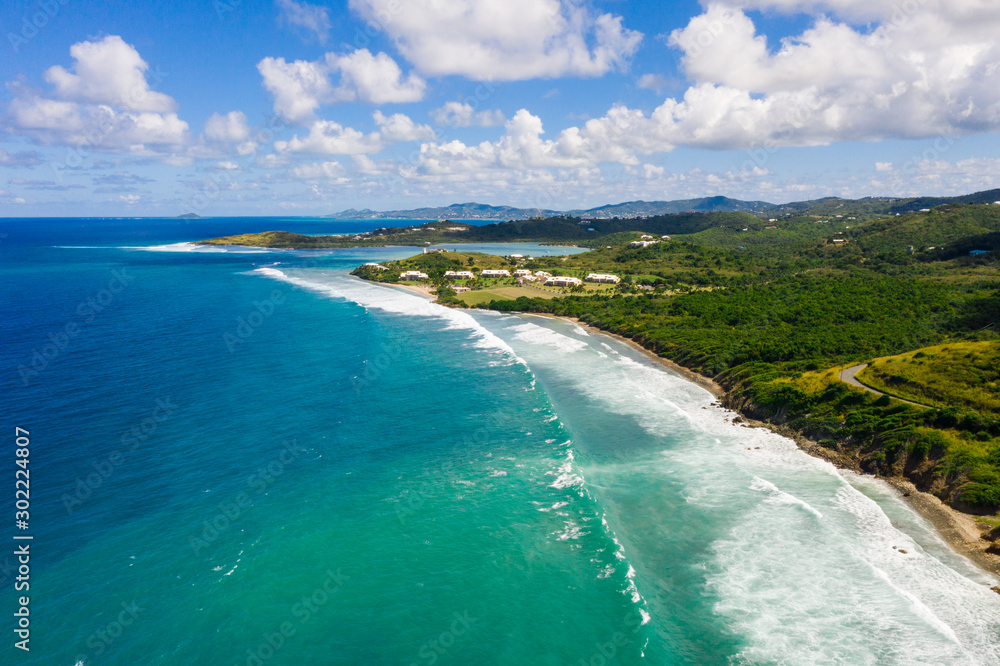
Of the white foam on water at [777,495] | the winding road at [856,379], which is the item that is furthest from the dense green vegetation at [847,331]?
the white foam on water at [777,495]

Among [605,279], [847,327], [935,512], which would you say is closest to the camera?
A: [935,512]

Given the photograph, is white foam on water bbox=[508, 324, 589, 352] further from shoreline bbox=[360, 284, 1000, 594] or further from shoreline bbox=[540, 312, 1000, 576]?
shoreline bbox=[540, 312, 1000, 576]

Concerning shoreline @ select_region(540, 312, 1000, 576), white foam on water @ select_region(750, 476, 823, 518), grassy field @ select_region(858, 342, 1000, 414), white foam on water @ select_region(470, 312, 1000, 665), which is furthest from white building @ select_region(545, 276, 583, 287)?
white foam on water @ select_region(750, 476, 823, 518)

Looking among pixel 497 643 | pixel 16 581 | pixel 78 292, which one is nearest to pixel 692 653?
pixel 497 643

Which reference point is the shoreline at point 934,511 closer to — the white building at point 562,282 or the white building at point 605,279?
the white building at point 562,282

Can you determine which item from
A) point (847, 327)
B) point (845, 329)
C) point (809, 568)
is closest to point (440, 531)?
point (809, 568)

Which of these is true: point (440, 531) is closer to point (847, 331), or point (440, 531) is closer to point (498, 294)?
point (847, 331)

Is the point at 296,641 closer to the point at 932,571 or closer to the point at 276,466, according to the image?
the point at 276,466
